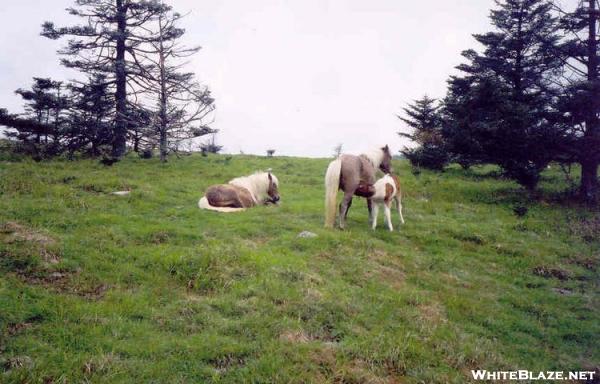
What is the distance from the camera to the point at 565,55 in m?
20.4

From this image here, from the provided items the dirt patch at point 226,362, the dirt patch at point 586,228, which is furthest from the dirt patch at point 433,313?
the dirt patch at point 586,228

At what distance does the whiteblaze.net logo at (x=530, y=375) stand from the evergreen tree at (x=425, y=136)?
19.2m

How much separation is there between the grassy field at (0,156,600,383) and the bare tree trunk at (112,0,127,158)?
34.1 feet

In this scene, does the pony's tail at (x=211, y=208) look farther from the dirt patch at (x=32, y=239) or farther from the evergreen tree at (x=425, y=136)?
the evergreen tree at (x=425, y=136)

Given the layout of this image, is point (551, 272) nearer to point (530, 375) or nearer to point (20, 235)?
point (530, 375)

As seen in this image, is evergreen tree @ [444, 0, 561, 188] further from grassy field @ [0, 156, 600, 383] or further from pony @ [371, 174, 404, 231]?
pony @ [371, 174, 404, 231]

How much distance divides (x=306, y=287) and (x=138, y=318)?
10.0 ft

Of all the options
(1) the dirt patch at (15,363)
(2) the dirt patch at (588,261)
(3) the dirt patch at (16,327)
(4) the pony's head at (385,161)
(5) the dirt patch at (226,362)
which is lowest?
(5) the dirt patch at (226,362)

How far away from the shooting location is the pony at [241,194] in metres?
14.9

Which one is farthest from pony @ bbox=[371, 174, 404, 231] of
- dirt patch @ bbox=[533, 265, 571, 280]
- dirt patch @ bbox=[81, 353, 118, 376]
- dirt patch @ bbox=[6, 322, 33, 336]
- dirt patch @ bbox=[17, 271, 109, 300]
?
dirt patch @ bbox=[6, 322, 33, 336]

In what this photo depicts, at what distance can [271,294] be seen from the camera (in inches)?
311

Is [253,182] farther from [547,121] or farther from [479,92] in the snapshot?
[547,121]

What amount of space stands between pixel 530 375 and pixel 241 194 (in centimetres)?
1089

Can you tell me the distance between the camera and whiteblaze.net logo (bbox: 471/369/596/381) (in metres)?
6.28
